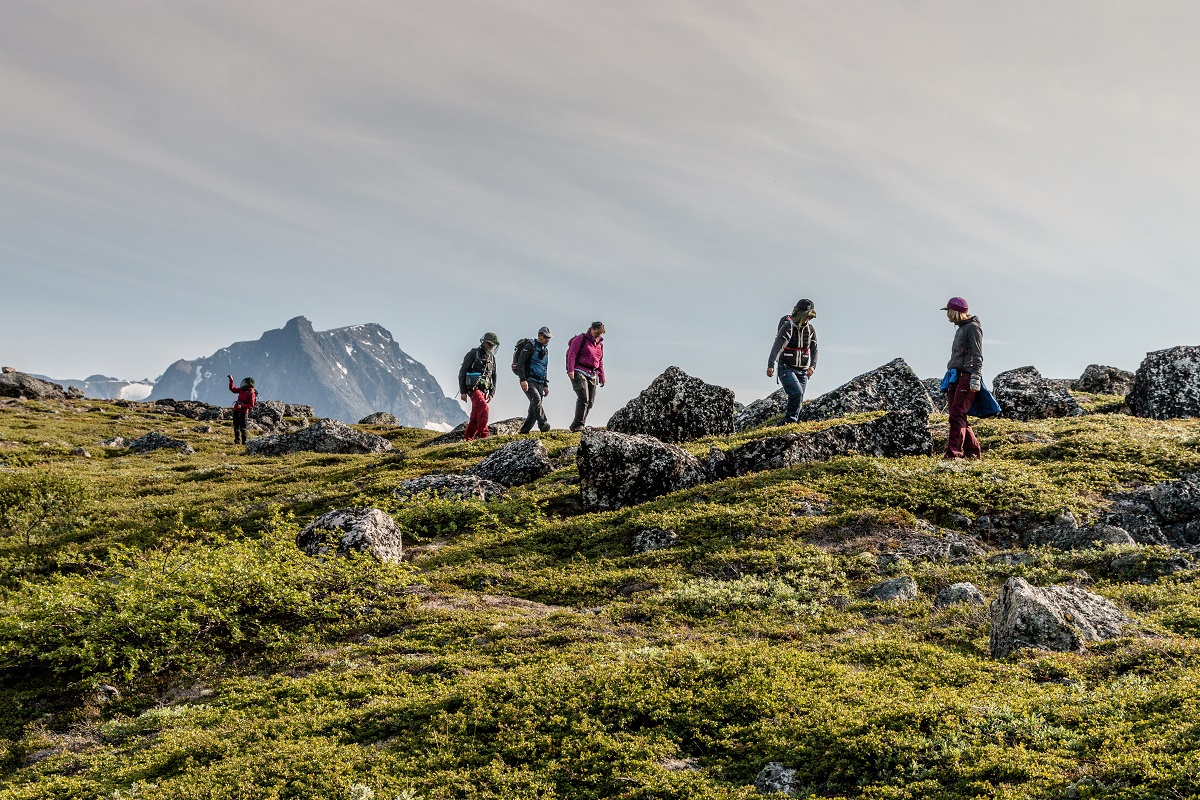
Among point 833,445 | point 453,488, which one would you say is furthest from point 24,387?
point 833,445

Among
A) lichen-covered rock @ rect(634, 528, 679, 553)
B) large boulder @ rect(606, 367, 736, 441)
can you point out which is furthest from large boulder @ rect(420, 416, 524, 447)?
lichen-covered rock @ rect(634, 528, 679, 553)

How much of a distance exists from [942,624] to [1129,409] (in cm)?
2189

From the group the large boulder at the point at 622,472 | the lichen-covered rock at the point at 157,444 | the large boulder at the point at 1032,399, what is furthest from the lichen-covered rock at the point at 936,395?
the lichen-covered rock at the point at 157,444

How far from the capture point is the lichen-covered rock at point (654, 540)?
16.3 metres

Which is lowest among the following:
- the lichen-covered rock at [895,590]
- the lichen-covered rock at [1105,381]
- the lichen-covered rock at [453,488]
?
the lichen-covered rock at [895,590]

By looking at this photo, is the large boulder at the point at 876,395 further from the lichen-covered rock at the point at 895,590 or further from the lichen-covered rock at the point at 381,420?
the lichen-covered rock at the point at 381,420

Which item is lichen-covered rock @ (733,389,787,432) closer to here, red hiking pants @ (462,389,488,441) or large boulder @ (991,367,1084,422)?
large boulder @ (991,367,1084,422)

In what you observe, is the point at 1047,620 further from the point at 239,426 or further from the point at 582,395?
the point at 239,426

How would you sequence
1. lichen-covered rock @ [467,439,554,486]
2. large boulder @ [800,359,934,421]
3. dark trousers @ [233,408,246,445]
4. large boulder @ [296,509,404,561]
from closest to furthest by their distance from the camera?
large boulder @ [296,509,404,561] → lichen-covered rock @ [467,439,554,486] → large boulder @ [800,359,934,421] → dark trousers @ [233,408,246,445]

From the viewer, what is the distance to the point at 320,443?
129 feet

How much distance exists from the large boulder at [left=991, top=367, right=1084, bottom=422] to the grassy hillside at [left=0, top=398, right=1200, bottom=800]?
7.77 metres

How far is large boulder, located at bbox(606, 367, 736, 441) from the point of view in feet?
90.5

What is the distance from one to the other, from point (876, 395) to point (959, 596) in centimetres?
1692

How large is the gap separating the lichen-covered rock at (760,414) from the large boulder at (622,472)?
1107 centimetres
